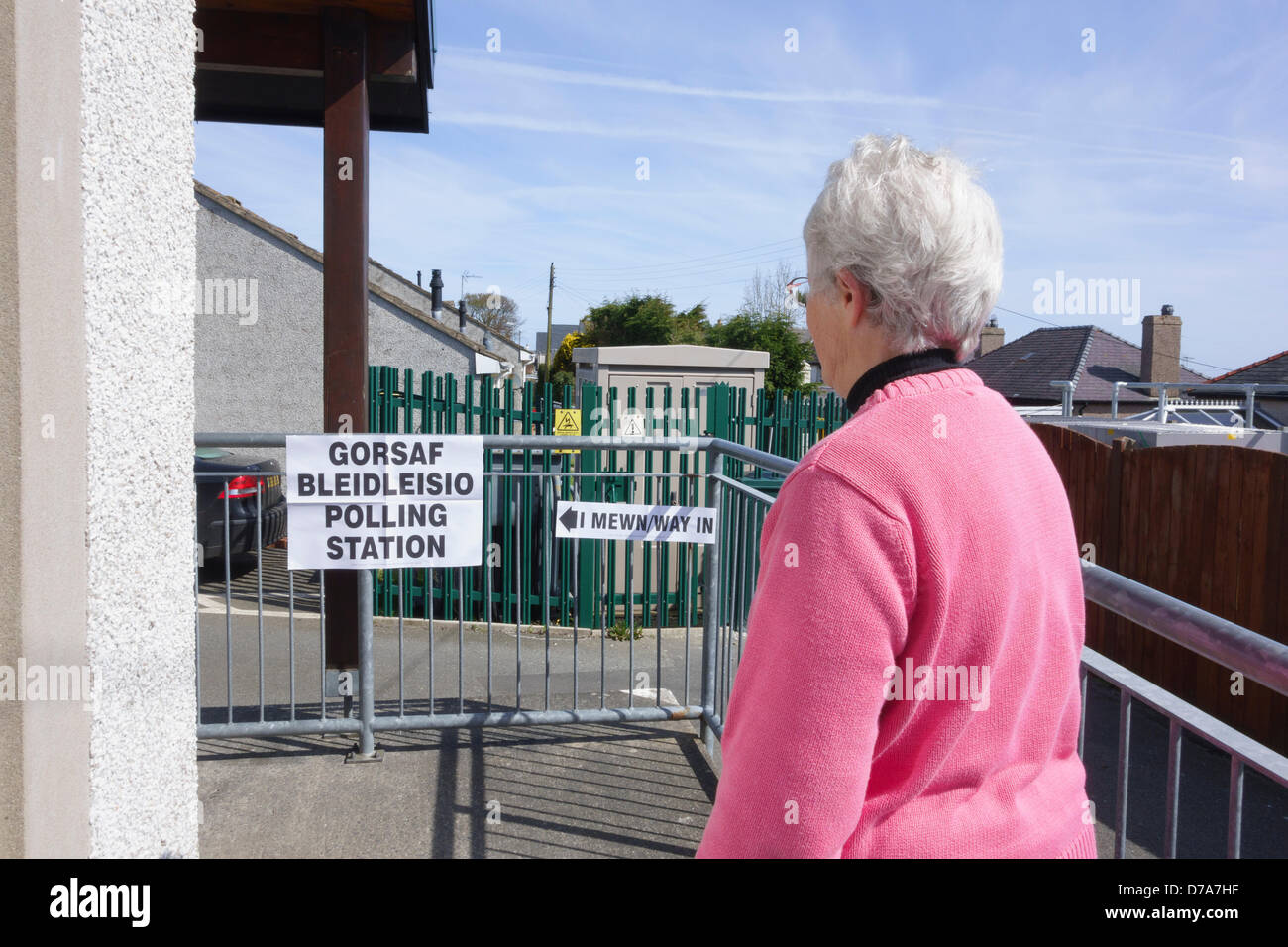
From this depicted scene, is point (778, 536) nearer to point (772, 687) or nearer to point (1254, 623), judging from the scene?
point (772, 687)

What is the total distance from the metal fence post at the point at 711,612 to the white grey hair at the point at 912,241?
3.19 m

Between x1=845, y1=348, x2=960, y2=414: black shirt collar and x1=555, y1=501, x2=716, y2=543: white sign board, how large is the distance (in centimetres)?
303

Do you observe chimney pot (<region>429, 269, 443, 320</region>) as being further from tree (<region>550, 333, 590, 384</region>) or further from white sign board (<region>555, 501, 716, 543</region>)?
white sign board (<region>555, 501, 716, 543</region>)

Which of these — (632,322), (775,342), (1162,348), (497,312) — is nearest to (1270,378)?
(1162,348)

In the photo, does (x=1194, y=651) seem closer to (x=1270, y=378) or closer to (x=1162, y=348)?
(x=1270, y=378)

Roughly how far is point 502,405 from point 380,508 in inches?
153

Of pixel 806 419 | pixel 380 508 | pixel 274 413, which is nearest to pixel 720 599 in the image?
pixel 380 508

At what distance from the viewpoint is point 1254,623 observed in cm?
605

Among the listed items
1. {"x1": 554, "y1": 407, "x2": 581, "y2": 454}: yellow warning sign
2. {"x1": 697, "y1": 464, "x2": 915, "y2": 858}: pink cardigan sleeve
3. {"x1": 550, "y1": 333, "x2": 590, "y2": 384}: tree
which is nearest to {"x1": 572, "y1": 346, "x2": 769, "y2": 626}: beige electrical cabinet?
{"x1": 554, "y1": 407, "x2": 581, "y2": 454}: yellow warning sign

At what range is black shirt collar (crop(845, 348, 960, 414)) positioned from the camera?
132 cm

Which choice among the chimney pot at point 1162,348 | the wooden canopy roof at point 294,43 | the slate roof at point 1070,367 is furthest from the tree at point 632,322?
the wooden canopy roof at point 294,43

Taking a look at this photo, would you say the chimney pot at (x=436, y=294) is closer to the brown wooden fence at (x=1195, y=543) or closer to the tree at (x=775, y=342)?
the tree at (x=775, y=342)

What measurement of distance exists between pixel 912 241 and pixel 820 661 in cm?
57

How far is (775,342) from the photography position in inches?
1015
